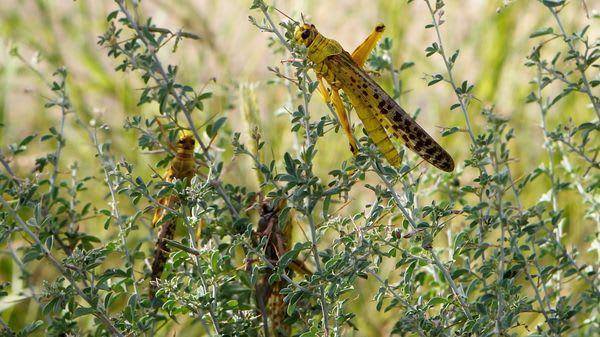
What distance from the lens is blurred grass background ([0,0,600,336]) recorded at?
3352mm

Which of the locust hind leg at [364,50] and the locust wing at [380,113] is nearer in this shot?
the locust wing at [380,113]

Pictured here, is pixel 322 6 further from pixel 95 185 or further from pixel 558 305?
pixel 558 305

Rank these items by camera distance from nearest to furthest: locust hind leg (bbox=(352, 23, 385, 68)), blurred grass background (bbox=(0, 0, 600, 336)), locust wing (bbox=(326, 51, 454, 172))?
locust wing (bbox=(326, 51, 454, 172)) < locust hind leg (bbox=(352, 23, 385, 68)) < blurred grass background (bbox=(0, 0, 600, 336))

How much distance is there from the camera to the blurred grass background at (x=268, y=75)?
3.35 m

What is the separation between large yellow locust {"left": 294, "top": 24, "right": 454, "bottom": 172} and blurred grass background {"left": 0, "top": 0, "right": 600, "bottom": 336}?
1.03 meters

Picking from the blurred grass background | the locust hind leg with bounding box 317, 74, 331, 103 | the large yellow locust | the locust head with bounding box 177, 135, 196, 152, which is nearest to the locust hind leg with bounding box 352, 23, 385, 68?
the large yellow locust

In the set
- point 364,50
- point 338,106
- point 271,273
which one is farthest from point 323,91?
point 271,273

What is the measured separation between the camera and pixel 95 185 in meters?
3.60

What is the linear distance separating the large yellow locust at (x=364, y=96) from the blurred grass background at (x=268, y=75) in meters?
1.03

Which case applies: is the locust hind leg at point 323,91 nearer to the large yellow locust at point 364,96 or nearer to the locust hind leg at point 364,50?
the large yellow locust at point 364,96

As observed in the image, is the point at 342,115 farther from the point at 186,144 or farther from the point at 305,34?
the point at 186,144

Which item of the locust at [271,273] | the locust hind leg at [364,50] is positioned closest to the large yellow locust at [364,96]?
the locust hind leg at [364,50]

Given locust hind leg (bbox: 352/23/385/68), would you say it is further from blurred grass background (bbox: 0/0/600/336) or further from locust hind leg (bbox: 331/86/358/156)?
blurred grass background (bbox: 0/0/600/336)

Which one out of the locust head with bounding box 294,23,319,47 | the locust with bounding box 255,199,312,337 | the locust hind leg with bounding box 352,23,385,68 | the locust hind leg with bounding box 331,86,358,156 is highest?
the locust head with bounding box 294,23,319,47
